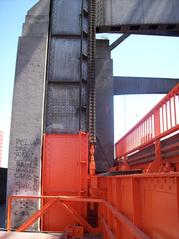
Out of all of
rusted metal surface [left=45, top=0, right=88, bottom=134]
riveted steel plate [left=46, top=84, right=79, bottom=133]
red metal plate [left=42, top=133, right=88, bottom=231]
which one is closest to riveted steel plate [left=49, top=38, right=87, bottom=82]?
rusted metal surface [left=45, top=0, right=88, bottom=134]

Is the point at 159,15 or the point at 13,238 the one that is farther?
the point at 159,15

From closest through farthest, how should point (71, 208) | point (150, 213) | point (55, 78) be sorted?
1. point (150, 213)
2. point (71, 208)
3. point (55, 78)

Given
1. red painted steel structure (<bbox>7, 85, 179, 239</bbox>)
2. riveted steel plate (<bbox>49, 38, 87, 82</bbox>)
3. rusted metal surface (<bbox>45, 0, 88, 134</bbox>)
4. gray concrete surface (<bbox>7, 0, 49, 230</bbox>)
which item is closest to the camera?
red painted steel structure (<bbox>7, 85, 179, 239</bbox>)

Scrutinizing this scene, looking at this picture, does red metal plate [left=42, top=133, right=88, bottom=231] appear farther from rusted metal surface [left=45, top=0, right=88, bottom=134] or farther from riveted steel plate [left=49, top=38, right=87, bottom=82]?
riveted steel plate [left=49, top=38, right=87, bottom=82]

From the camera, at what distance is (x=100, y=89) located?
39.1ft

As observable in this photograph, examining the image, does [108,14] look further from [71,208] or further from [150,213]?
[150,213]

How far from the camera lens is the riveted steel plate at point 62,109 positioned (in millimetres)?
9633

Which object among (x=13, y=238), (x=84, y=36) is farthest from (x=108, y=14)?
(x=13, y=238)

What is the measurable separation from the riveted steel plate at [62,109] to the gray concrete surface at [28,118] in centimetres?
58

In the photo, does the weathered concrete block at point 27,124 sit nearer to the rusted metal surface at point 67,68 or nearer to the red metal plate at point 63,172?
the red metal plate at point 63,172

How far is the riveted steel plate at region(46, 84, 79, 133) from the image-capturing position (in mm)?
9633

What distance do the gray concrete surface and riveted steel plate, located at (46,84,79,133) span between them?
22.9 inches

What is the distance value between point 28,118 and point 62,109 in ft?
4.19

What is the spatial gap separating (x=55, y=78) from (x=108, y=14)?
151 inches
